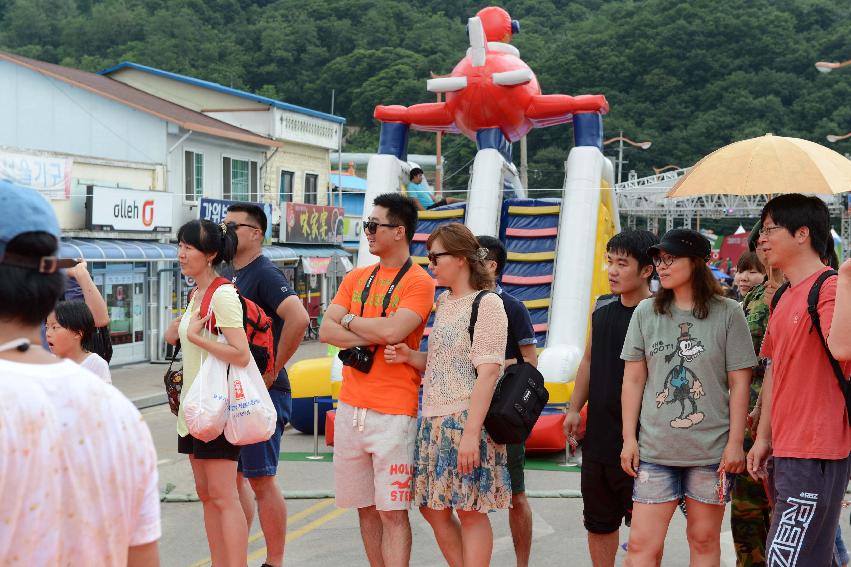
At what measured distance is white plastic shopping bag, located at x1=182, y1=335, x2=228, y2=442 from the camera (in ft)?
15.6

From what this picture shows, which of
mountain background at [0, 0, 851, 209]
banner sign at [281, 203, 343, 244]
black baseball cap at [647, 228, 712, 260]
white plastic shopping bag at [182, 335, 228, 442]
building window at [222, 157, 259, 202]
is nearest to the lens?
black baseball cap at [647, 228, 712, 260]

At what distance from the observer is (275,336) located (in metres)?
5.76

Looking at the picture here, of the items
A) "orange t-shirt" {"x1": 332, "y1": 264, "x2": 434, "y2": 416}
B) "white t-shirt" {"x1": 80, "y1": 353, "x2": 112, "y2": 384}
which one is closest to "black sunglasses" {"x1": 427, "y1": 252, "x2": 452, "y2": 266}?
"orange t-shirt" {"x1": 332, "y1": 264, "x2": 434, "y2": 416}

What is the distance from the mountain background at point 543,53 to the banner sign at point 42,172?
32976mm

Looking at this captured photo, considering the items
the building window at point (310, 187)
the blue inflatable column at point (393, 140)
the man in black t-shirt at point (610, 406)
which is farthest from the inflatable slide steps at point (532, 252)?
the building window at point (310, 187)

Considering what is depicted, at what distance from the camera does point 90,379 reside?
Answer: 6.61ft

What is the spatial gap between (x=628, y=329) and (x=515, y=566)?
6.41 ft

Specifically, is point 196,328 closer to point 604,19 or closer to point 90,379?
point 90,379

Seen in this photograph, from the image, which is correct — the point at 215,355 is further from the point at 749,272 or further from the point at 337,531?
the point at 749,272

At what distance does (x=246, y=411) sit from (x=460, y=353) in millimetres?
996

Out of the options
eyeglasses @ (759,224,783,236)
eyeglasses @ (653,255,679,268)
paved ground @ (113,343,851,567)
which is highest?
eyeglasses @ (759,224,783,236)

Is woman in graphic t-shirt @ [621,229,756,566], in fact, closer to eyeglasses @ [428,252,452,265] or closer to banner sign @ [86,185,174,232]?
eyeglasses @ [428,252,452,265]

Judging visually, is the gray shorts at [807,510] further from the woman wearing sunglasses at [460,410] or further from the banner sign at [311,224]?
the banner sign at [311,224]

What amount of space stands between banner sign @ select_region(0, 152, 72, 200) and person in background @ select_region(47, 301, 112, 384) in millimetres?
13469
